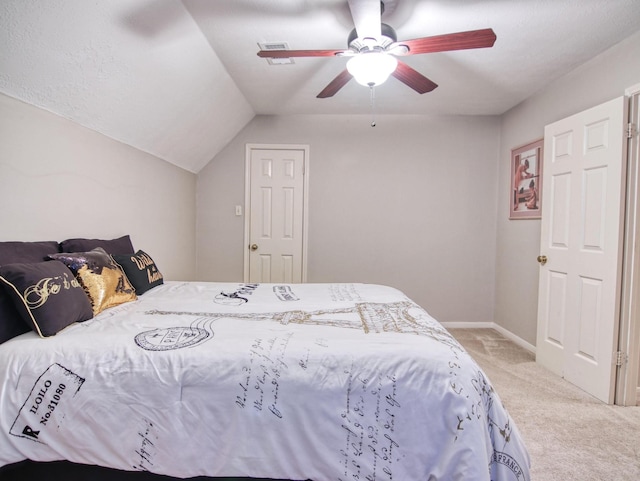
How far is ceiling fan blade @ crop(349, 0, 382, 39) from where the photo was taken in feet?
4.88

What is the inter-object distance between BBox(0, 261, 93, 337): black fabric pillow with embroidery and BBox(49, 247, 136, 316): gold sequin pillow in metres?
0.15

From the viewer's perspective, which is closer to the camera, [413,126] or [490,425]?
[490,425]

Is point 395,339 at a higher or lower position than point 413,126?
lower

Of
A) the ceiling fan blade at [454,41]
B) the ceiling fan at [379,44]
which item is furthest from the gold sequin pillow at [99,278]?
the ceiling fan blade at [454,41]

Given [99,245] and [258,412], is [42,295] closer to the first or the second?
[99,245]

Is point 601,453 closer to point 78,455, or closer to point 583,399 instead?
point 583,399

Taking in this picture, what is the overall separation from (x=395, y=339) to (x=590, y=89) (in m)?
2.59

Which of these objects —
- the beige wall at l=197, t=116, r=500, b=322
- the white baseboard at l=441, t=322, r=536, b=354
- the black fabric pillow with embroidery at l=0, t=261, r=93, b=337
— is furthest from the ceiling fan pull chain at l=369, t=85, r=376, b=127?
the black fabric pillow with embroidery at l=0, t=261, r=93, b=337

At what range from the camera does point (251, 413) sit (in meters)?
1.10

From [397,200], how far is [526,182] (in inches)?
50.2

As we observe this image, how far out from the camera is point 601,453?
1660 millimetres

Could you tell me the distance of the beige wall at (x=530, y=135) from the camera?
2.21m

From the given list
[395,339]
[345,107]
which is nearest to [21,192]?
[395,339]

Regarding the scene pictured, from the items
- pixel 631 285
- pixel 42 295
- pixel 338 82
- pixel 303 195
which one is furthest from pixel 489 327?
pixel 42 295
